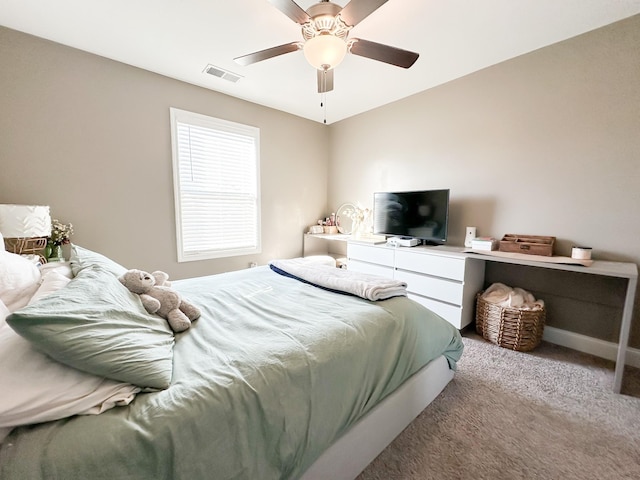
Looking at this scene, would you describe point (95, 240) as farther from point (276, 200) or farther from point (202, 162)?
point (276, 200)

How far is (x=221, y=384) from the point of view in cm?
82

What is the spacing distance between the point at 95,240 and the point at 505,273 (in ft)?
13.2

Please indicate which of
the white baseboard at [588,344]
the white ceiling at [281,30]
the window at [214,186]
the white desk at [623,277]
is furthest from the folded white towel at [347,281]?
the white ceiling at [281,30]

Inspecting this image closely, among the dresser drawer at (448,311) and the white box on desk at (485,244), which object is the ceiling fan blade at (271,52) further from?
the dresser drawer at (448,311)

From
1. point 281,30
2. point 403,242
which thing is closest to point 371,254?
point 403,242

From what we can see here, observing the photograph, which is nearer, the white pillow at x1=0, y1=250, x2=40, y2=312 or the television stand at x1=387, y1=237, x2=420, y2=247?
the white pillow at x1=0, y1=250, x2=40, y2=312

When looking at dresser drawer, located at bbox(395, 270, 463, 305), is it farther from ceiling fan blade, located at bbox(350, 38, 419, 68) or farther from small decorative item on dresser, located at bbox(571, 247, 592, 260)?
ceiling fan blade, located at bbox(350, 38, 419, 68)

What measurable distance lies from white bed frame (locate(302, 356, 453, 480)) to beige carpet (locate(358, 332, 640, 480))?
0.24 ft

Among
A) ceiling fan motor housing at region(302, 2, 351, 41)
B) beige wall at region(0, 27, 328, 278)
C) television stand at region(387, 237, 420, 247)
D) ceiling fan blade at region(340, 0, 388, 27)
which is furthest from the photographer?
television stand at region(387, 237, 420, 247)

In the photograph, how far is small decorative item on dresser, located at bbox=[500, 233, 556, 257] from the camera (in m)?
2.15

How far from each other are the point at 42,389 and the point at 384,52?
89.5 inches

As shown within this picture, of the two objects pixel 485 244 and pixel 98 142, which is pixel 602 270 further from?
pixel 98 142

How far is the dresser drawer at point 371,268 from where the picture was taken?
9.60 feet

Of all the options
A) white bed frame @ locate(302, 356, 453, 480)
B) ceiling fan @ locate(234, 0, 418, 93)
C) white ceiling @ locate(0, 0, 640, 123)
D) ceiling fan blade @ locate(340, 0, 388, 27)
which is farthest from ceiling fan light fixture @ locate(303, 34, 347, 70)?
white bed frame @ locate(302, 356, 453, 480)
